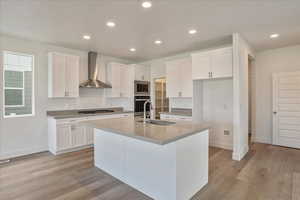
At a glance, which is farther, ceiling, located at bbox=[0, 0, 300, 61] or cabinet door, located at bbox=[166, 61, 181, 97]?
cabinet door, located at bbox=[166, 61, 181, 97]

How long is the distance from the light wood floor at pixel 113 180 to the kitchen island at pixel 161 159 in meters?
0.18

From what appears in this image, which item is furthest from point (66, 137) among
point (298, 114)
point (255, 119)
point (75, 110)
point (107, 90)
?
point (298, 114)

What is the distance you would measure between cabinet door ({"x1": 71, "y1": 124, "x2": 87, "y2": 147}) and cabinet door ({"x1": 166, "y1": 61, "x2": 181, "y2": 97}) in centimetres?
267

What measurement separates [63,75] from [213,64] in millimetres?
3798

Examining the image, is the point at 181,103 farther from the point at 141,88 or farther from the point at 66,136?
the point at 66,136

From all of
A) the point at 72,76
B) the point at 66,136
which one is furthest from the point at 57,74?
the point at 66,136

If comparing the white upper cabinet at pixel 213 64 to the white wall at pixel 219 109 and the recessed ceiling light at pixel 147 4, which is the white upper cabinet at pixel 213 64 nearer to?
the white wall at pixel 219 109

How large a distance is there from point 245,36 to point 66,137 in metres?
4.81

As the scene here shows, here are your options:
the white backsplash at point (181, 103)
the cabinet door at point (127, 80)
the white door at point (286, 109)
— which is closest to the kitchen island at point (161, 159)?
the white backsplash at point (181, 103)

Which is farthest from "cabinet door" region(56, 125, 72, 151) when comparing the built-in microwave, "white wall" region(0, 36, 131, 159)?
the built-in microwave

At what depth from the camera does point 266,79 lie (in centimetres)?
473

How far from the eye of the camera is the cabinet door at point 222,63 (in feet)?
12.0

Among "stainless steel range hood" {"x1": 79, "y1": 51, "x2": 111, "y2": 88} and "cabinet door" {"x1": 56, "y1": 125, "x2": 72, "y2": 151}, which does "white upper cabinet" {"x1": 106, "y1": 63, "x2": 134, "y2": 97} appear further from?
"cabinet door" {"x1": 56, "y1": 125, "x2": 72, "y2": 151}

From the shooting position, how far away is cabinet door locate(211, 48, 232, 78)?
3.65 m
